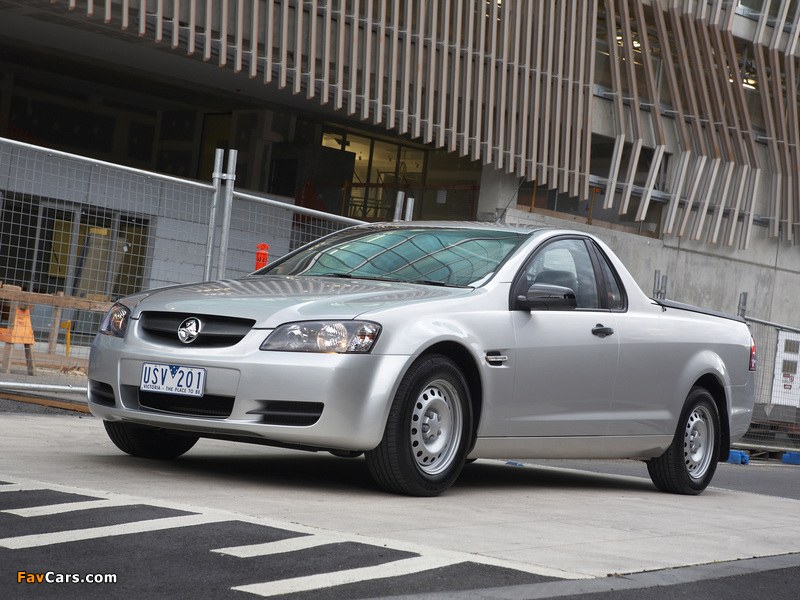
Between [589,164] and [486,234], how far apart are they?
18545 millimetres

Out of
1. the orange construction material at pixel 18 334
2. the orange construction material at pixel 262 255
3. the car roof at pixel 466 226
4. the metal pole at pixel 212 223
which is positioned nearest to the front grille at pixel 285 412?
the car roof at pixel 466 226

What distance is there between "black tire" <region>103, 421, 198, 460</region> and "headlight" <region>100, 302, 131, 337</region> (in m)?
0.60

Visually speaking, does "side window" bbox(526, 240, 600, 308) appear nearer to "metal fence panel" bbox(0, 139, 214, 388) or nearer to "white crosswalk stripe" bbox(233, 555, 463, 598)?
"white crosswalk stripe" bbox(233, 555, 463, 598)

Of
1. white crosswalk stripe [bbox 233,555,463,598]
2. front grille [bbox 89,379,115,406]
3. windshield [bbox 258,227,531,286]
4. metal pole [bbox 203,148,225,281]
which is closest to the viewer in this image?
white crosswalk stripe [bbox 233,555,463,598]

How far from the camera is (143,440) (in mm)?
6484

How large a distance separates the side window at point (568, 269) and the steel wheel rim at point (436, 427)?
104 cm

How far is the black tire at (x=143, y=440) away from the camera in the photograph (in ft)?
21.1

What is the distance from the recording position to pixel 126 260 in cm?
973

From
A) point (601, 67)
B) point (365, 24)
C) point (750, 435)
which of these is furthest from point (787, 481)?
point (601, 67)

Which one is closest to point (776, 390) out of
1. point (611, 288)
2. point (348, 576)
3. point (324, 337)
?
point (611, 288)

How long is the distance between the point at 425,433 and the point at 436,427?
0.26ft

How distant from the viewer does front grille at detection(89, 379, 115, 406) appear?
591 cm

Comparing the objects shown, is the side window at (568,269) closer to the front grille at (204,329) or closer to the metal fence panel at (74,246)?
the front grille at (204,329)

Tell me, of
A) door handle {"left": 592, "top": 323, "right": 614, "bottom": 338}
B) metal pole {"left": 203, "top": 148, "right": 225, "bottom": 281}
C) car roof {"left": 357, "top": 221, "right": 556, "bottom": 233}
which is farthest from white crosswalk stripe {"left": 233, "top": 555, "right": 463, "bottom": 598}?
metal pole {"left": 203, "top": 148, "right": 225, "bottom": 281}
